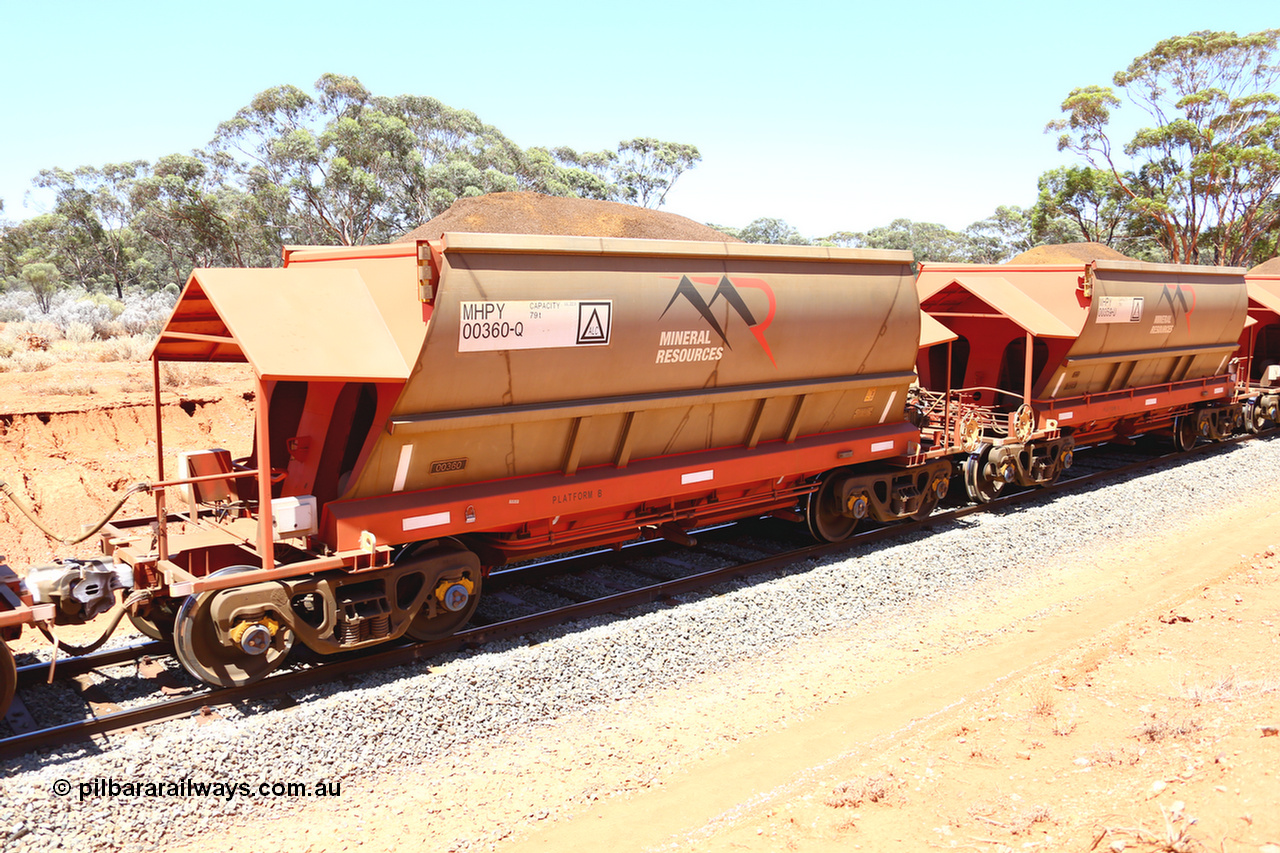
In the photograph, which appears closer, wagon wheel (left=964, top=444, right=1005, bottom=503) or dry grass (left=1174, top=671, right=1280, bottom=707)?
dry grass (left=1174, top=671, right=1280, bottom=707)

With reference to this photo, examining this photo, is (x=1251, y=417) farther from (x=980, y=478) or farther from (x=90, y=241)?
(x=90, y=241)

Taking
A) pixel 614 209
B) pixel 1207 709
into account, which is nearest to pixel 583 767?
pixel 1207 709

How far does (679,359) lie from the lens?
8.98 metres

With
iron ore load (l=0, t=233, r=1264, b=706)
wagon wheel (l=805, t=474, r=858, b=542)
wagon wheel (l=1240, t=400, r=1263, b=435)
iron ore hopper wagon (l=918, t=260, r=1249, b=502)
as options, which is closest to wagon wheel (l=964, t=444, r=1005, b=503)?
iron ore hopper wagon (l=918, t=260, r=1249, b=502)

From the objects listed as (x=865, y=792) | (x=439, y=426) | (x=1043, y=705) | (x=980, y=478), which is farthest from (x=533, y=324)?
(x=980, y=478)

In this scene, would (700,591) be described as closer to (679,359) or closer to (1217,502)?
(679,359)

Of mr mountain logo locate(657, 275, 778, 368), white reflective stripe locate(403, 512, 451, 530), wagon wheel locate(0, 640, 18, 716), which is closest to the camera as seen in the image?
wagon wheel locate(0, 640, 18, 716)

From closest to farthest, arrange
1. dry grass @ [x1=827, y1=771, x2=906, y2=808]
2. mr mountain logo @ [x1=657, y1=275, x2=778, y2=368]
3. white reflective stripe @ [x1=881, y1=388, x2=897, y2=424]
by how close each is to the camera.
Result: 1. dry grass @ [x1=827, y1=771, x2=906, y2=808]
2. mr mountain logo @ [x1=657, y1=275, x2=778, y2=368]
3. white reflective stripe @ [x1=881, y1=388, x2=897, y2=424]

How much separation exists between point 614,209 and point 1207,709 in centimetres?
4900

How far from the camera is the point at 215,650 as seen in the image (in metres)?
6.90

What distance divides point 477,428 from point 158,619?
10.1 ft

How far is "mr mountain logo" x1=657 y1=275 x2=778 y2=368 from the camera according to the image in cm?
883

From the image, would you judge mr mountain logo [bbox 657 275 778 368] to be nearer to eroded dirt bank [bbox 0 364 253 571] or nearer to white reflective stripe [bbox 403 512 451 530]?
white reflective stripe [bbox 403 512 451 530]

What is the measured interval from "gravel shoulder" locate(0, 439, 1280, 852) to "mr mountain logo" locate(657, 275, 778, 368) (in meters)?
2.54
